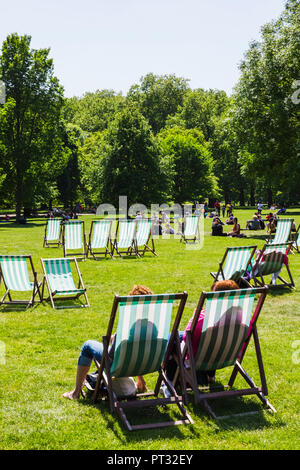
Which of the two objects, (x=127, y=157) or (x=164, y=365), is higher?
(x=127, y=157)

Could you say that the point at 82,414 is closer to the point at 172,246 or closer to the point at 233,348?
the point at 233,348

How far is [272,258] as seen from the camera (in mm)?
10312

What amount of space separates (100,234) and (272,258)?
6924mm

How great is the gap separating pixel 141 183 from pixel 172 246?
73.5 feet

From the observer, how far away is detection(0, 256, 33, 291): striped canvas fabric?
9.21m

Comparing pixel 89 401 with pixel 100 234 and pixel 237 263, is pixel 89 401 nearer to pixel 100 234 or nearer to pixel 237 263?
pixel 237 263

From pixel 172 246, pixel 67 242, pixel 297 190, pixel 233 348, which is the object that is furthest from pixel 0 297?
pixel 297 190

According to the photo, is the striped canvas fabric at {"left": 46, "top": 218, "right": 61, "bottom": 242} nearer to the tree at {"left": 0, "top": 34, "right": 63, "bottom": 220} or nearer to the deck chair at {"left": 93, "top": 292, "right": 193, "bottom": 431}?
the deck chair at {"left": 93, "top": 292, "right": 193, "bottom": 431}

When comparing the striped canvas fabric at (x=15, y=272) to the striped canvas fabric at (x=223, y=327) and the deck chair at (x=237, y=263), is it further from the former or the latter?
the striped canvas fabric at (x=223, y=327)

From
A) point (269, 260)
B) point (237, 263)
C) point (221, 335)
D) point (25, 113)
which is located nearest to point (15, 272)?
point (237, 263)

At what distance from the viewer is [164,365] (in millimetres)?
4945

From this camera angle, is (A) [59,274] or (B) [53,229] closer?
(A) [59,274]

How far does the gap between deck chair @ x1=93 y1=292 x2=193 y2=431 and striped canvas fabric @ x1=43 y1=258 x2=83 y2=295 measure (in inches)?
196

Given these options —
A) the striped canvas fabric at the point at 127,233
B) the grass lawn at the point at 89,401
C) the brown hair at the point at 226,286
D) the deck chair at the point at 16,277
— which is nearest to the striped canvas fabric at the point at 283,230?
the grass lawn at the point at 89,401
